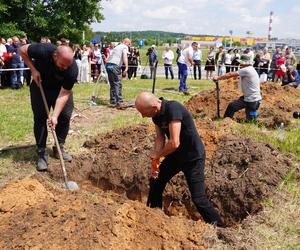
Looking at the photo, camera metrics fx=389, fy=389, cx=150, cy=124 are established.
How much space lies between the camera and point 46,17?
26.2 m

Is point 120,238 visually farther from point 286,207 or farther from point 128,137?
point 128,137

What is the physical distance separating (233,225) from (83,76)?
13.4 meters

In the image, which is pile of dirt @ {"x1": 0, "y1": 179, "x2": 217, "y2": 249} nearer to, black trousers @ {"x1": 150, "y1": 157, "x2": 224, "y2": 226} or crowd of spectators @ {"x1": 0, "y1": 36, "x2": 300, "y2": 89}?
black trousers @ {"x1": 150, "y1": 157, "x2": 224, "y2": 226}

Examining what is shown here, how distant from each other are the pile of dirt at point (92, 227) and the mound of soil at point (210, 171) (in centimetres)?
142

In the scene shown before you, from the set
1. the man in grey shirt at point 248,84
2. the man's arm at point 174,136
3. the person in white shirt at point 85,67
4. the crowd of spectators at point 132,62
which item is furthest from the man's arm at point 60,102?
the person in white shirt at point 85,67

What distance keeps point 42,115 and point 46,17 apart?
72.6 feet

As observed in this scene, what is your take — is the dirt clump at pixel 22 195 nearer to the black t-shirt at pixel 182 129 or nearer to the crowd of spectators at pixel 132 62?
the black t-shirt at pixel 182 129

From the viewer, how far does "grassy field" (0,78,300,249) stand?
13.4 feet

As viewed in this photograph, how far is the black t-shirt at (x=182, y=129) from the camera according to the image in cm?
398

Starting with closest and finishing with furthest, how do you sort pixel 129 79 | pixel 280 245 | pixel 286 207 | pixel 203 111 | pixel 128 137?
pixel 280 245
pixel 286 207
pixel 128 137
pixel 203 111
pixel 129 79

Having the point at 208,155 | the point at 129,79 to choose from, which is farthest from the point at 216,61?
the point at 208,155

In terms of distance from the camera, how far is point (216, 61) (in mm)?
19922

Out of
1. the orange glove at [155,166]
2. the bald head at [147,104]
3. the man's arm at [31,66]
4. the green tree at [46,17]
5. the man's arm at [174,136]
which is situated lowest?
the orange glove at [155,166]

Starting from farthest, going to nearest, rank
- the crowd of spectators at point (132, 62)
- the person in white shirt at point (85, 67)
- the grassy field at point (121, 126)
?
the person in white shirt at point (85, 67), the crowd of spectators at point (132, 62), the grassy field at point (121, 126)
